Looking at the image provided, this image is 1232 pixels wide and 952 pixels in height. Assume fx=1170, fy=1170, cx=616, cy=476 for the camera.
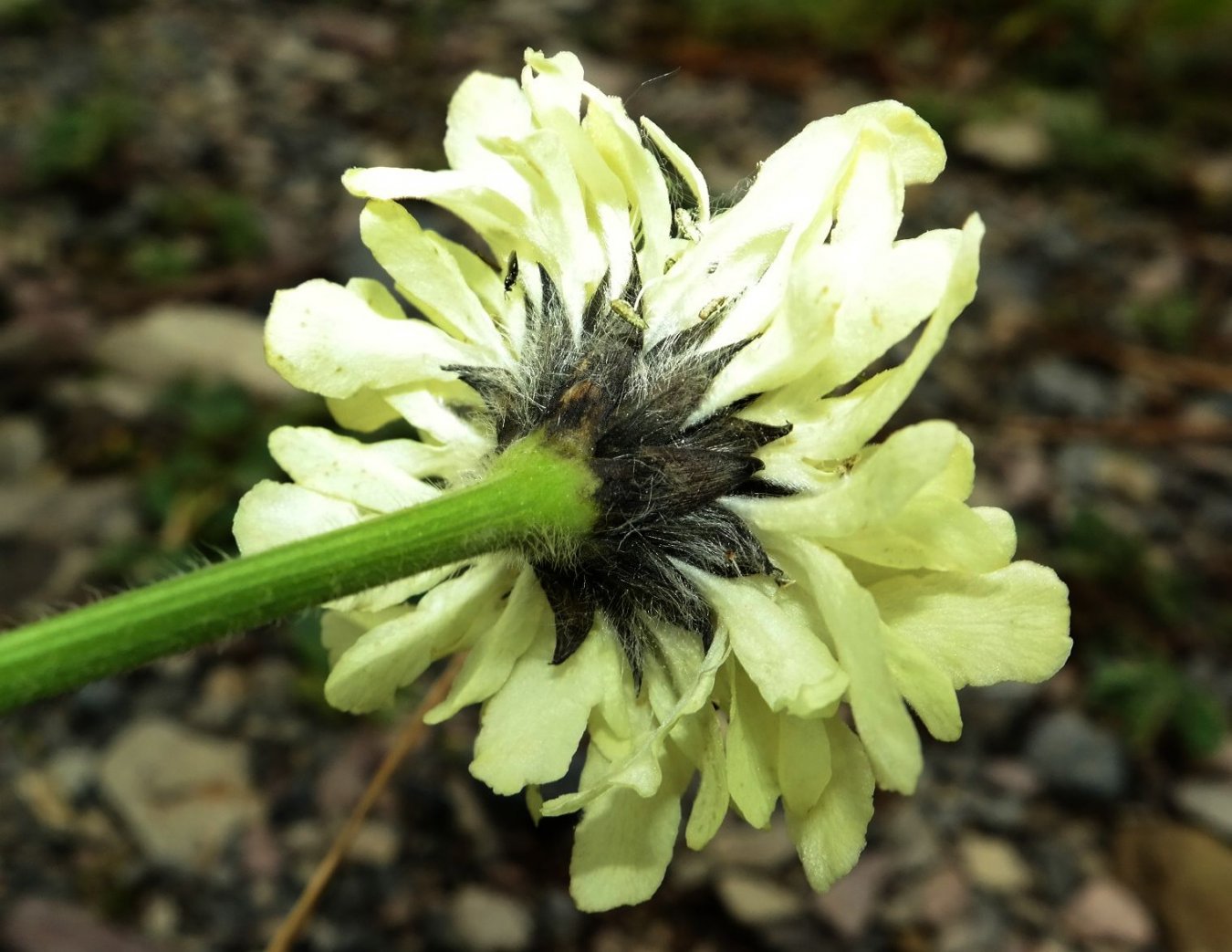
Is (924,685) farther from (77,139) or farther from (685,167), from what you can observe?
(77,139)

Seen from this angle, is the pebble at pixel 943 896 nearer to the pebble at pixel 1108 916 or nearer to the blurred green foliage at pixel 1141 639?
the pebble at pixel 1108 916

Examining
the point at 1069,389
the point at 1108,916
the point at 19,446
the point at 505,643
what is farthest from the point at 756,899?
the point at 19,446

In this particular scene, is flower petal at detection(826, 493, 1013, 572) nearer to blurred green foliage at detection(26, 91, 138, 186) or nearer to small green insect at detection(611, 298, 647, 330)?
small green insect at detection(611, 298, 647, 330)

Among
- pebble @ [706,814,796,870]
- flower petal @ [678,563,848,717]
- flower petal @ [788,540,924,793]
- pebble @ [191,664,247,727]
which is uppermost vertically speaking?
flower petal @ [788,540,924,793]

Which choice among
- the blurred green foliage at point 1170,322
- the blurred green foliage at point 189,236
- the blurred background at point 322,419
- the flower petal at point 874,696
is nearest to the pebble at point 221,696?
the blurred background at point 322,419

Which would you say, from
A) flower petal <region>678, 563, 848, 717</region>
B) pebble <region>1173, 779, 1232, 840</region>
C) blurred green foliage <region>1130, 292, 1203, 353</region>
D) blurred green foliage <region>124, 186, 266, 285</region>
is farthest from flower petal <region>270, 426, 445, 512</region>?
blurred green foliage <region>1130, 292, 1203, 353</region>
